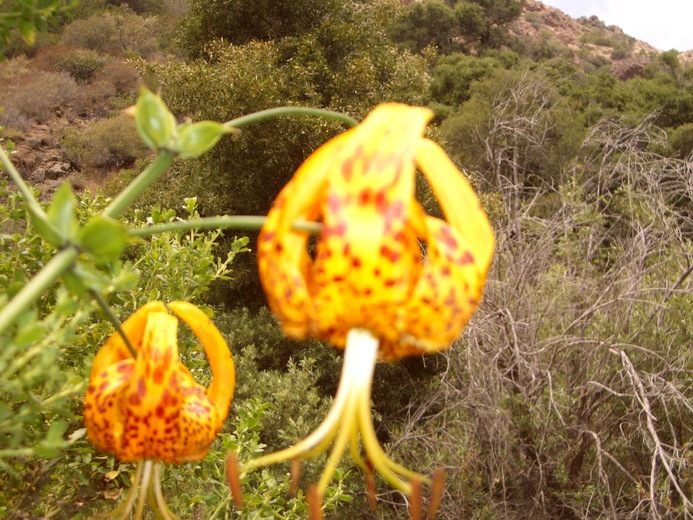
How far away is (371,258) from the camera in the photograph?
1.18ft

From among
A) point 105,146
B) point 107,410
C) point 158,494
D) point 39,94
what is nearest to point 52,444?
point 107,410

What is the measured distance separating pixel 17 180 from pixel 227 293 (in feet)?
14.6

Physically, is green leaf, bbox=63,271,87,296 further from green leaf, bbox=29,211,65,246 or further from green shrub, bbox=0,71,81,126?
green shrub, bbox=0,71,81,126

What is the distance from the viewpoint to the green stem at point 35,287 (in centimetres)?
33

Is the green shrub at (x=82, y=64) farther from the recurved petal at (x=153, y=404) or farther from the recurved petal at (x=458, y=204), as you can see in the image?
the recurved petal at (x=458, y=204)

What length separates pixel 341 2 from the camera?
5.01 metres

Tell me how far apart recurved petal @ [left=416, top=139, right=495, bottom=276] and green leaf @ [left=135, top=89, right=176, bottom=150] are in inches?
6.5

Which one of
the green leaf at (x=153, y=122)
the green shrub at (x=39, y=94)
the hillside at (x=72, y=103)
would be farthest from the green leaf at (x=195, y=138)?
the green shrub at (x=39, y=94)

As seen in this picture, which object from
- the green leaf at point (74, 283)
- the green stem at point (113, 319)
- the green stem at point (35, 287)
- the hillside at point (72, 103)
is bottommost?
the hillside at point (72, 103)

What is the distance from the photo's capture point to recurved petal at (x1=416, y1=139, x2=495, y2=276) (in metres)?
0.40

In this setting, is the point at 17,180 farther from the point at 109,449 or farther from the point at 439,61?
the point at 439,61

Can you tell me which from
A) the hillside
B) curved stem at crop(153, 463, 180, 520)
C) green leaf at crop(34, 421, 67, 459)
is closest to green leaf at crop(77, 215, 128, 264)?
green leaf at crop(34, 421, 67, 459)

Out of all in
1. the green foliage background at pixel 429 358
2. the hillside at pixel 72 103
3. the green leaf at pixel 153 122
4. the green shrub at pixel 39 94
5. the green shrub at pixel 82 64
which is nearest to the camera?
the green leaf at pixel 153 122

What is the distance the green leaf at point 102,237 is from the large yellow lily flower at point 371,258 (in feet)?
0.26
